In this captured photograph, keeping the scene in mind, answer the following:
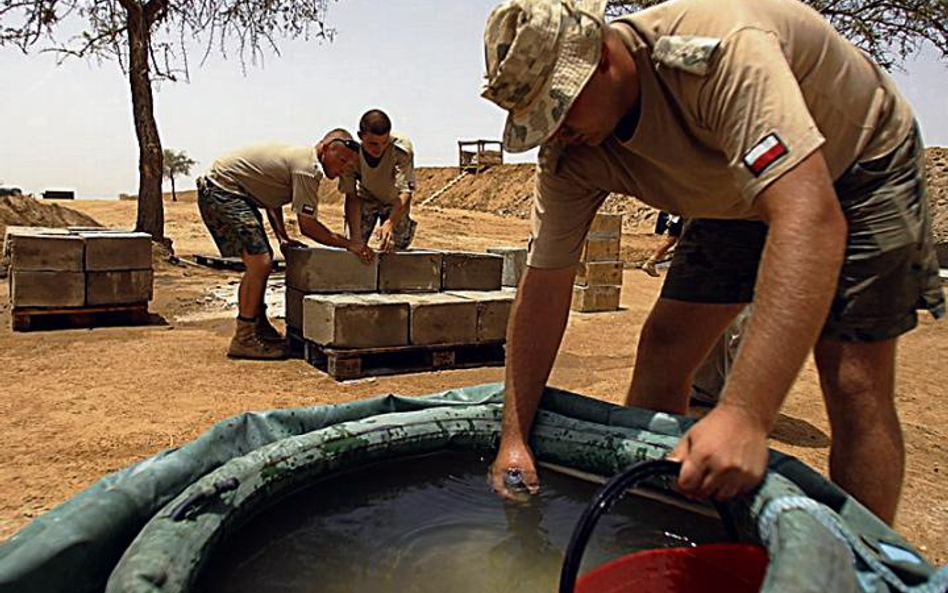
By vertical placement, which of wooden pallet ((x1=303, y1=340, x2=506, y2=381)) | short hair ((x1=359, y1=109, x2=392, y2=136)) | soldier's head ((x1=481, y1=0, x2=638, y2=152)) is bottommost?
wooden pallet ((x1=303, y1=340, x2=506, y2=381))

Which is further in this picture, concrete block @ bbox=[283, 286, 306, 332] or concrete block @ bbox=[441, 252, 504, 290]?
concrete block @ bbox=[441, 252, 504, 290]

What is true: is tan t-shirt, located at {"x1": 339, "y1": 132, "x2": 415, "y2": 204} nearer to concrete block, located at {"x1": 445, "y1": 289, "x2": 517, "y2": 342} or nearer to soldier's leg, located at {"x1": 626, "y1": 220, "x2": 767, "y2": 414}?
concrete block, located at {"x1": 445, "y1": 289, "x2": 517, "y2": 342}

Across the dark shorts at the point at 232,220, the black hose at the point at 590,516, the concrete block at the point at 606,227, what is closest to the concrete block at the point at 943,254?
the concrete block at the point at 606,227

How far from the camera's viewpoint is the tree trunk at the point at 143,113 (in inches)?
442

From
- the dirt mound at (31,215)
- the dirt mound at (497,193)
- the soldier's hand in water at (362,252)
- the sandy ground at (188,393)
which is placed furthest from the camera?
the dirt mound at (497,193)

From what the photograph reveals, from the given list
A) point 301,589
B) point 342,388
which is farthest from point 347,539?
point 342,388

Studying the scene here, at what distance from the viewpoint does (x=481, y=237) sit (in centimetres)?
1927

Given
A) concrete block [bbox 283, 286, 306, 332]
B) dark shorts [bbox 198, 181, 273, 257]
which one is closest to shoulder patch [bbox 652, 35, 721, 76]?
concrete block [bbox 283, 286, 306, 332]

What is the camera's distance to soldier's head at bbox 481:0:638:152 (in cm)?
174

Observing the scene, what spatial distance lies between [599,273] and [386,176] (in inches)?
119

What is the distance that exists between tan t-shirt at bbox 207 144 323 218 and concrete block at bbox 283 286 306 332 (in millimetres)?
581

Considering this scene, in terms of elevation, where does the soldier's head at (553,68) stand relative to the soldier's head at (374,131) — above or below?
below

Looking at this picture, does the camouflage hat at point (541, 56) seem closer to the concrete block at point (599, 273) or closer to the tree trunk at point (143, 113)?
the concrete block at point (599, 273)

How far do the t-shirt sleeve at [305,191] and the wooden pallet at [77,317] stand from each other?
7.34 ft
